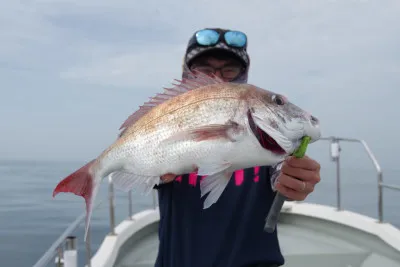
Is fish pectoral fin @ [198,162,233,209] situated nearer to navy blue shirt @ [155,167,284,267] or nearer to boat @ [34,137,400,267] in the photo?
navy blue shirt @ [155,167,284,267]

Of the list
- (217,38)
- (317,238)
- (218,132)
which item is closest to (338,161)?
(317,238)


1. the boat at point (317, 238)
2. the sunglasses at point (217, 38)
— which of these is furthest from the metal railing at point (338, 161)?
the sunglasses at point (217, 38)

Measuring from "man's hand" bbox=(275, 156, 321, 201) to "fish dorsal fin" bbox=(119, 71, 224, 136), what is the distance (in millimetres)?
477

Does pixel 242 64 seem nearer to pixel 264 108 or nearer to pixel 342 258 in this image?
pixel 264 108

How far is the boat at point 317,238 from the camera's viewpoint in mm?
3885

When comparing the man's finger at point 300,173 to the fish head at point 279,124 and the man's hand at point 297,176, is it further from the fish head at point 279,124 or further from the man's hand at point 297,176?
the fish head at point 279,124

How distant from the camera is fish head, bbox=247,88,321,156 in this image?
1.32 metres

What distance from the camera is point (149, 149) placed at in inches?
56.6

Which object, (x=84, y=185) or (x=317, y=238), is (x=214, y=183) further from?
(x=317, y=238)

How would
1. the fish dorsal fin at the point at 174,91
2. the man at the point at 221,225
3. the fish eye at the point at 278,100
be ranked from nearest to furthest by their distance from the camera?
the fish eye at the point at 278,100 → the fish dorsal fin at the point at 174,91 → the man at the point at 221,225

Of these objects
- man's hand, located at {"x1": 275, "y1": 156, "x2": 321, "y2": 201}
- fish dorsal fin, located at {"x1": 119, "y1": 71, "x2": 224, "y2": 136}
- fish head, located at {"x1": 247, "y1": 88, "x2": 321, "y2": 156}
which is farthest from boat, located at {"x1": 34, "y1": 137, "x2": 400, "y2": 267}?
fish head, located at {"x1": 247, "y1": 88, "x2": 321, "y2": 156}

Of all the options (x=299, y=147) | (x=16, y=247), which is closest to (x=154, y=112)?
(x=299, y=147)

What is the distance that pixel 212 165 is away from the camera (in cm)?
131

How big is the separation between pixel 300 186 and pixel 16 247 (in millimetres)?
8898
